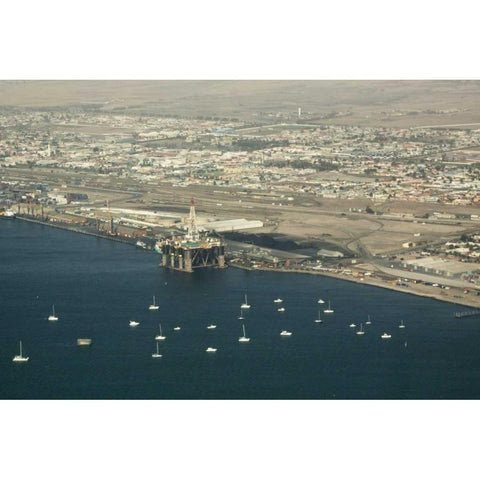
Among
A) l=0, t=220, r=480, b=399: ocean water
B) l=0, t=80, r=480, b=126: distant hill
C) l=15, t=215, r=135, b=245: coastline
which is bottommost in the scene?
l=15, t=215, r=135, b=245: coastline

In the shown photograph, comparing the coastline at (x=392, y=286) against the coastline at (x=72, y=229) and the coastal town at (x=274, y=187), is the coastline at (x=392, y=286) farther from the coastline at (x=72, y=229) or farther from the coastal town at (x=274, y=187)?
the coastline at (x=72, y=229)

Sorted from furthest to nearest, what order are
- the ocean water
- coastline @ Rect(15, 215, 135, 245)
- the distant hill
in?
the distant hill
coastline @ Rect(15, 215, 135, 245)
the ocean water

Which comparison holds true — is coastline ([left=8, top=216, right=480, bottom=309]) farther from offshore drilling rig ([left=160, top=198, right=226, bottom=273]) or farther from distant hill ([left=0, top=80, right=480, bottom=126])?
distant hill ([left=0, top=80, right=480, bottom=126])

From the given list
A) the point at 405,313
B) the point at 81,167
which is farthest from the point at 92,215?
the point at 405,313

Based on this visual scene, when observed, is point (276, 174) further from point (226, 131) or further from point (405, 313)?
point (405, 313)

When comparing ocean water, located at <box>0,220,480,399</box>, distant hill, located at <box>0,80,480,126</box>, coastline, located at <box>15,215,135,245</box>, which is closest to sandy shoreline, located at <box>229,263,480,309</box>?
ocean water, located at <box>0,220,480,399</box>

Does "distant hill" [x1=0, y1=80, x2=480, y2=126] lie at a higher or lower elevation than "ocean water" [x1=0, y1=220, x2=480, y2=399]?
higher

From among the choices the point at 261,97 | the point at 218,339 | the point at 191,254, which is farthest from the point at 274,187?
the point at 218,339
